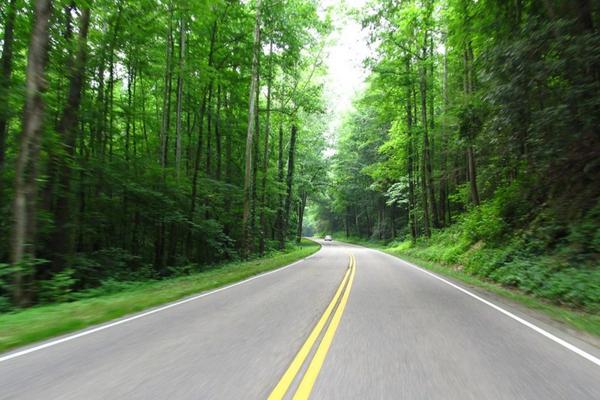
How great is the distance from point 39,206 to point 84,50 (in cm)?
517

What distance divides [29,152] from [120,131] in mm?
11259

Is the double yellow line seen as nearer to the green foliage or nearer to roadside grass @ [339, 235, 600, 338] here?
roadside grass @ [339, 235, 600, 338]

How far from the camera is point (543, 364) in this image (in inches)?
160

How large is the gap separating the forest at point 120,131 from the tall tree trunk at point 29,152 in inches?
1.0

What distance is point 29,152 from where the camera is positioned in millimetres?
8047

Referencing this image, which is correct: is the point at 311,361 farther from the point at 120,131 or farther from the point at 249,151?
the point at 120,131

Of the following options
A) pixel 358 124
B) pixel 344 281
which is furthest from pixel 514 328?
pixel 358 124

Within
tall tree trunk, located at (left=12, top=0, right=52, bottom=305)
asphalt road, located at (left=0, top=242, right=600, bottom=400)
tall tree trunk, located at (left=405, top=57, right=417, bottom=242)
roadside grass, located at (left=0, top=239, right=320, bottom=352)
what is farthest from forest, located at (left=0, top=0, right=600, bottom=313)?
asphalt road, located at (left=0, top=242, right=600, bottom=400)

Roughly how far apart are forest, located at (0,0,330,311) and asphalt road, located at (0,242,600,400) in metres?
4.54

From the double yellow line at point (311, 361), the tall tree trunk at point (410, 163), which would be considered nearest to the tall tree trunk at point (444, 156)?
the tall tree trunk at point (410, 163)

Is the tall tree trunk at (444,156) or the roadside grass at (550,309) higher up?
the tall tree trunk at (444,156)

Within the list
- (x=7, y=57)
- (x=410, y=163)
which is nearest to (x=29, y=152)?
(x=7, y=57)

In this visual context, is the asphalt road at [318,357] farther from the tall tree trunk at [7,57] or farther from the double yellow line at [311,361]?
the tall tree trunk at [7,57]

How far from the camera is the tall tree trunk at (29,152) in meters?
7.82
